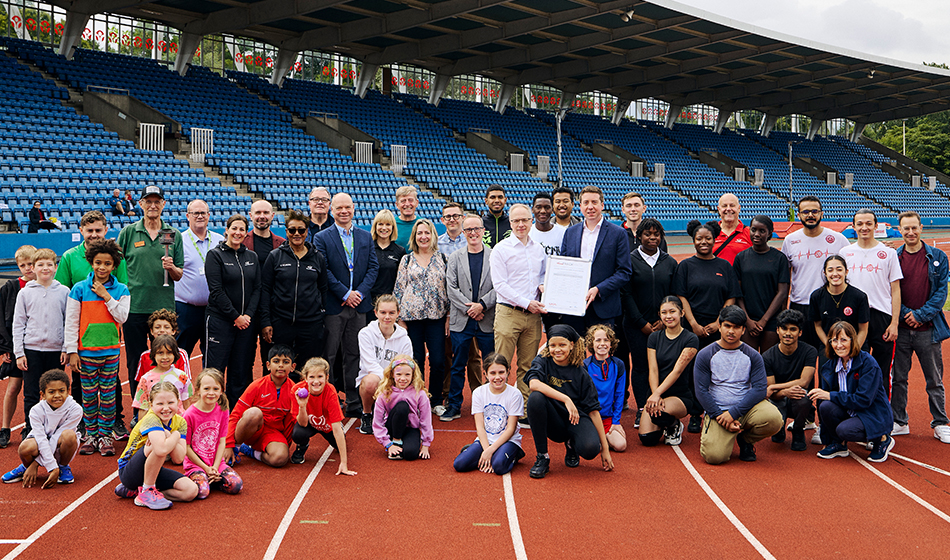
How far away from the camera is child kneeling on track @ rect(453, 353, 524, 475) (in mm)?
5359

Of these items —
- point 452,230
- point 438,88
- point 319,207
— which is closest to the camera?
point 319,207

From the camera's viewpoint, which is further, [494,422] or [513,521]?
[494,422]

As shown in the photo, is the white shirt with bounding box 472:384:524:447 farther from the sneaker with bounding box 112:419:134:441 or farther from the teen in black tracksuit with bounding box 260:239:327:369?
the sneaker with bounding box 112:419:134:441

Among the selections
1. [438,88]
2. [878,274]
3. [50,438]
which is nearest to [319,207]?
[50,438]

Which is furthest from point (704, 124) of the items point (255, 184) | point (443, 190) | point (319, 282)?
point (319, 282)

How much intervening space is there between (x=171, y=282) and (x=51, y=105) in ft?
60.5

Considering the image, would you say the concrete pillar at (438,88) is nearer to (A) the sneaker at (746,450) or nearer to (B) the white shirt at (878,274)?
(B) the white shirt at (878,274)

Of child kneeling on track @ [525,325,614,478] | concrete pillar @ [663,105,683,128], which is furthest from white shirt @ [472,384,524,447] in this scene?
concrete pillar @ [663,105,683,128]

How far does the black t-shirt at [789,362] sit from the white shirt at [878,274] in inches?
32.0

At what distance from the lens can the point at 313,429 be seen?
5652 millimetres

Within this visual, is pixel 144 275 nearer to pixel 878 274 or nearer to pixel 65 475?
pixel 65 475

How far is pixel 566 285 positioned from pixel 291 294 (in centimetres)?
241

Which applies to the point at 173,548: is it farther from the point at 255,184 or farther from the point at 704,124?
the point at 704,124

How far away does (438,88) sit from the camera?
34.2 metres
